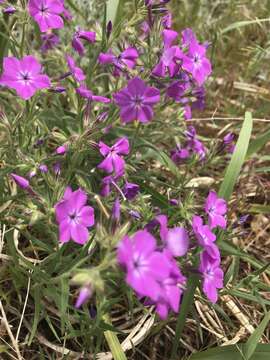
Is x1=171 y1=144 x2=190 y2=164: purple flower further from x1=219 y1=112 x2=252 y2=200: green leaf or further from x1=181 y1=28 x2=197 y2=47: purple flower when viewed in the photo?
x1=181 y1=28 x2=197 y2=47: purple flower

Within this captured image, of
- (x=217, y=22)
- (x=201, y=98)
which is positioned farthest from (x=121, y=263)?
(x=217, y=22)

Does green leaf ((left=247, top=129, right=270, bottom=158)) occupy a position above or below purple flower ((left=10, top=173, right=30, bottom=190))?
below

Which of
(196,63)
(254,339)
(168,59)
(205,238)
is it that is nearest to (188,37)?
(196,63)

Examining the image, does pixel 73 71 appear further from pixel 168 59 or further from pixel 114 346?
pixel 114 346

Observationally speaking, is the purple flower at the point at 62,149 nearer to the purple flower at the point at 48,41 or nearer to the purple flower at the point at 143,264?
the purple flower at the point at 143,264

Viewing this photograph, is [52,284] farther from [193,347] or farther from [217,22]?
[217,22]

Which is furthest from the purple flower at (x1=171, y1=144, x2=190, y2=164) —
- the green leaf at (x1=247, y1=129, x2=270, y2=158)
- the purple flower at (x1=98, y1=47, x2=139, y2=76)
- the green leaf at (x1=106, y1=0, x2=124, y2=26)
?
the green leaf at (x1=106, y1=0, x2=124, y2=26)
